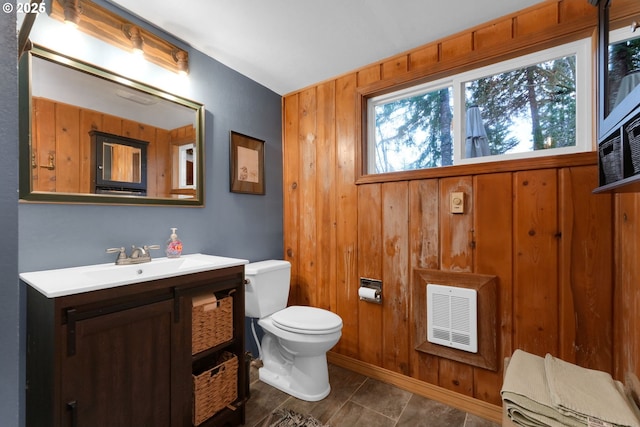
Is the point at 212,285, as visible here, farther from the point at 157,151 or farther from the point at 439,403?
the point at 439,403

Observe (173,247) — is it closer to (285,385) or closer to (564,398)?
(285,385)

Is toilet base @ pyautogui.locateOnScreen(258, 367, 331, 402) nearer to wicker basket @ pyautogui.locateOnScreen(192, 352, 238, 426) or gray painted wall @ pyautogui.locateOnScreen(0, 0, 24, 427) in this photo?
wicker basket @ pyautogui.locateOnScreen(192, 352, 238, 426)

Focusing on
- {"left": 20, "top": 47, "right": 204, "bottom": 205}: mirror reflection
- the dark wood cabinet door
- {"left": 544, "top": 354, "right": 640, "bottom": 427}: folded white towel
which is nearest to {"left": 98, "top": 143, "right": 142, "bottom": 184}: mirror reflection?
{"left": 20, "top": 47, "right": 204, "bottom": 205}: mirror reflection

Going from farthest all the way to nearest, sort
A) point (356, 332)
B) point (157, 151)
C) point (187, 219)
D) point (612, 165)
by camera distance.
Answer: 1. point (356, 332)
2. point (187, 219)
3. point (157, 151)
4. point (612, 165)

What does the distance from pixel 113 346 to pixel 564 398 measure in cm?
158

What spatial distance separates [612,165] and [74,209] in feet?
7.26

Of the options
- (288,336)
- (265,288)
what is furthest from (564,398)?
(265,288)

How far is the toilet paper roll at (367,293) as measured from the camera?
6.31 ft

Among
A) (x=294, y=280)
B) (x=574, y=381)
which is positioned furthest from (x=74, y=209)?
(x=574, y=381)

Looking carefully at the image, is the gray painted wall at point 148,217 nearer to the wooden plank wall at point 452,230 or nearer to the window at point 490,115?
the wooden plank wall at point 452,230

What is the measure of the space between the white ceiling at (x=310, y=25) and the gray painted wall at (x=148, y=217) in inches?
9.6

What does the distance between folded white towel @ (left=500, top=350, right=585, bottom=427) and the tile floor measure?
755 mm

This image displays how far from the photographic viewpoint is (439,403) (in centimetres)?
169

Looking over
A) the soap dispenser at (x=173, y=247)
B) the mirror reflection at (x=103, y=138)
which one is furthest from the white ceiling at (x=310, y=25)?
the soap dispenser at (x=173, y=247)
